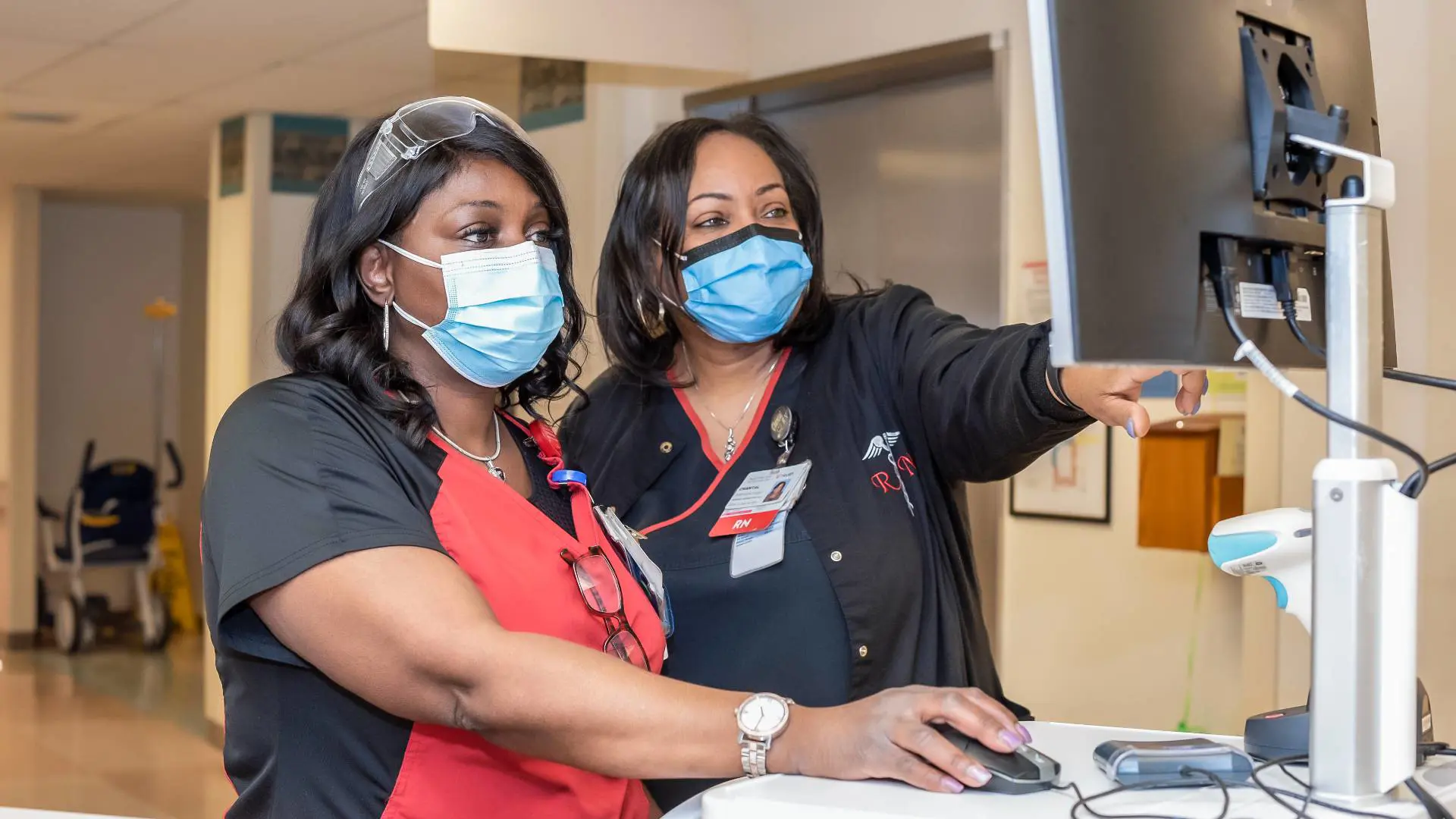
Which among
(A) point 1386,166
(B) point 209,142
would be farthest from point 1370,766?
(B) point 209,142

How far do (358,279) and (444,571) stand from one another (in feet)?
1.50

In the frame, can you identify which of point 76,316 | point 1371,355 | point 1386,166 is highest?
point 76,316

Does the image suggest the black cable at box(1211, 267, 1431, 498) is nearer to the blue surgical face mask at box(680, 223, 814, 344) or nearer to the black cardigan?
the black cardigan

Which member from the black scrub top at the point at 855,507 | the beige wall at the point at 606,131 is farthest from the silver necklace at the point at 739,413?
the beige wall at the point at 606,131

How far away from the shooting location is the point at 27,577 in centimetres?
893

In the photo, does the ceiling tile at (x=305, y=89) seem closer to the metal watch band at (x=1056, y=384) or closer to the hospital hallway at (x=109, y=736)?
the hospital hallway at (x=109, y=736)

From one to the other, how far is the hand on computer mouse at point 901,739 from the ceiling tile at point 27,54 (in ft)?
16.8

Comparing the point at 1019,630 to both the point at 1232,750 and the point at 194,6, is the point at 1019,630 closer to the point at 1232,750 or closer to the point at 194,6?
the point at 1232,750

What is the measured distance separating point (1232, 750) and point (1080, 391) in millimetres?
496

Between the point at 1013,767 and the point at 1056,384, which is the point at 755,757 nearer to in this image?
the point at 1013,767

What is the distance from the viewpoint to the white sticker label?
100 cm

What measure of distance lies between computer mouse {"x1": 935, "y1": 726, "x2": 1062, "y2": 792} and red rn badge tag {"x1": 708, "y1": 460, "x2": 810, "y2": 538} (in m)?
0.78

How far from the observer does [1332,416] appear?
3.12ft

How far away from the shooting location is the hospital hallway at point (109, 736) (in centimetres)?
520
